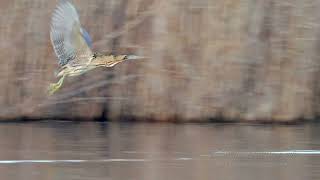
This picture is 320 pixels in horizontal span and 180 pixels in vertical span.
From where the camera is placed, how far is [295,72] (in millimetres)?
9602

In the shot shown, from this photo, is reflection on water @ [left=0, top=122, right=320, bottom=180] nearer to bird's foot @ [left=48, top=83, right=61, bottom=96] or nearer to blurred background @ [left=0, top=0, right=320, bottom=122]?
blurred background @ [left=0, top=0, right=320, bottom=122]

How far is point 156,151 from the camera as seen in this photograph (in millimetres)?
7816

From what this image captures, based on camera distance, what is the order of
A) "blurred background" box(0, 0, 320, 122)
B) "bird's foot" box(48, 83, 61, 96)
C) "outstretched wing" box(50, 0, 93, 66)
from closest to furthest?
1. "outstretched wing" box(50, 0, 93, 66)
2. "bird's foot" box(48, 83, 61, 96)
3. "blurred background" box(0, 0, 320, 122)

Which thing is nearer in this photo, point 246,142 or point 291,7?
point 246,142

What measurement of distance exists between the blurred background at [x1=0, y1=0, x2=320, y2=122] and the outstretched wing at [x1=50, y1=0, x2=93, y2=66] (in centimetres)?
105

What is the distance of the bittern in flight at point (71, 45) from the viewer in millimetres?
7883

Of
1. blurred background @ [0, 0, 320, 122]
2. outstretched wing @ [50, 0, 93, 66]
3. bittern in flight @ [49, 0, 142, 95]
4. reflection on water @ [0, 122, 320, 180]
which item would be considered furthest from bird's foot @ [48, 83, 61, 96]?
outstretched wing @ [50, 0, 93, 66]

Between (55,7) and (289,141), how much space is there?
2621 millimetres

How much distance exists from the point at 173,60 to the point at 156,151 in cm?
183

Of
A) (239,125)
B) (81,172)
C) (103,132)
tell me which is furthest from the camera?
(239,125)

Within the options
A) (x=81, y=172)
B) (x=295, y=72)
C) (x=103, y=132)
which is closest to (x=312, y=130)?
(x=295, y=72)

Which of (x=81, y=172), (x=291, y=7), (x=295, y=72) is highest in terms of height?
(x=291, y=7)

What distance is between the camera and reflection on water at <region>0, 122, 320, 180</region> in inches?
265

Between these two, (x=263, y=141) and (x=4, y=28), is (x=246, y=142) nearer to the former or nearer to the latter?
(x=263, y=141)
